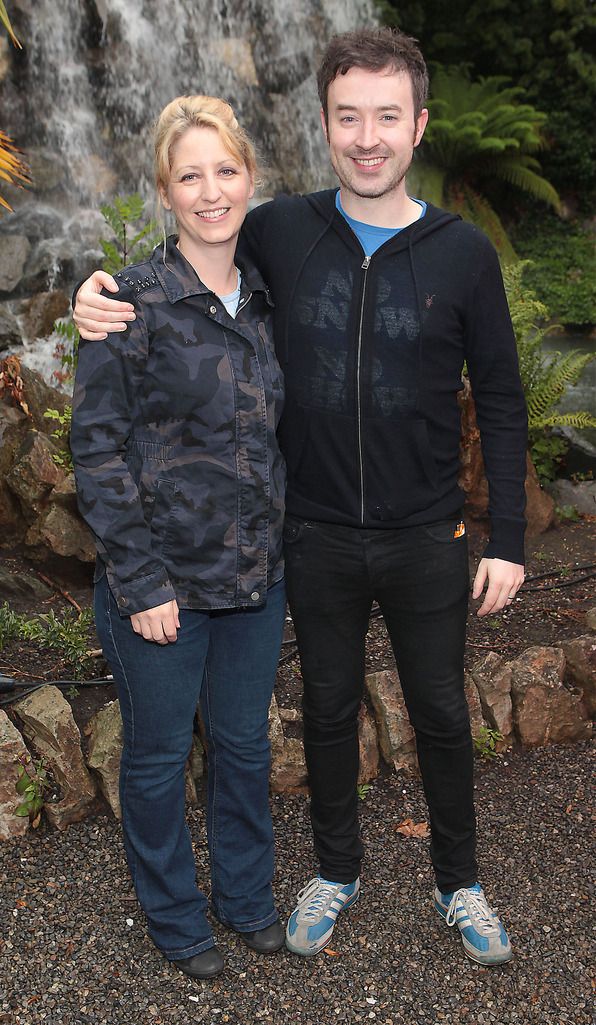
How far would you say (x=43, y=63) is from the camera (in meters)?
11.8

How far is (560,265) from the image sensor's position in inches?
616

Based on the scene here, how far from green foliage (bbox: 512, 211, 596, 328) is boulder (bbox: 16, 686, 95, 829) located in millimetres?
11780

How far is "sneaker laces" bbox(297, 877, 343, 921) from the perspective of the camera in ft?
9.63

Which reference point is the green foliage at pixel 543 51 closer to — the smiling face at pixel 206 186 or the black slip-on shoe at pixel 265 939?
the smiling face at pixel 206 186

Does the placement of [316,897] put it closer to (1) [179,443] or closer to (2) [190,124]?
(1) [179,443]

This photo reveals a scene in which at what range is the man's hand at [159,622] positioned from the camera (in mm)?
2395

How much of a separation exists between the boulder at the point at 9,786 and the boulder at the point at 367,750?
121 centimetres

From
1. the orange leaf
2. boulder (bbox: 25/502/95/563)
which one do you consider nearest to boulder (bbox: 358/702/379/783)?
the orange leaf

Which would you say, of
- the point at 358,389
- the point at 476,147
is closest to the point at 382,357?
the point at 358,389

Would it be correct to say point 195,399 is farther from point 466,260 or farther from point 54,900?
point 54,900

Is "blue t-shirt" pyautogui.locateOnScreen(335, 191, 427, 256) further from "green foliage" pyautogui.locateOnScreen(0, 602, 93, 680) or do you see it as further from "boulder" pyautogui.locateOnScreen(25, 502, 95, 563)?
"boulder" pyautogui.locateOnScreen(25, 502, 95, 563)

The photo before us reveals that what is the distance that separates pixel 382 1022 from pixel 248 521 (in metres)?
1.39

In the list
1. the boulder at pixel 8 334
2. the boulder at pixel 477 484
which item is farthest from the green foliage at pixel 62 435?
the boulder at pixel 8 334

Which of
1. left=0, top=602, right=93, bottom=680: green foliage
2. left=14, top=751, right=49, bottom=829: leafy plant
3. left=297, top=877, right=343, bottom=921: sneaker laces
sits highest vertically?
left=0, top=602, right=93, bottom=680: green foliage
